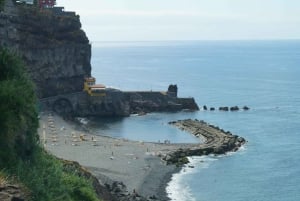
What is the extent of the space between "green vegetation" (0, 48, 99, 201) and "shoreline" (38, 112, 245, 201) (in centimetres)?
3182

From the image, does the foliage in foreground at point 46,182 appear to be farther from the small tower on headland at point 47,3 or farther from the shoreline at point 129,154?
the small tower on headland at point 47,3

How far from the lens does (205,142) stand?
9362 cm

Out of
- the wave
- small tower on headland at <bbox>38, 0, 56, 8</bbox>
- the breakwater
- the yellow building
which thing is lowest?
the wave

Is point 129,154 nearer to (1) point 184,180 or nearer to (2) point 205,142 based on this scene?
(1) point 184,180

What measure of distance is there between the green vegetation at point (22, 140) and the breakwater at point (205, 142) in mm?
54391

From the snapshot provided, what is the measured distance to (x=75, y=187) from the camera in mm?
27016

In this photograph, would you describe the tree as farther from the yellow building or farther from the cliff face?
the yellow building

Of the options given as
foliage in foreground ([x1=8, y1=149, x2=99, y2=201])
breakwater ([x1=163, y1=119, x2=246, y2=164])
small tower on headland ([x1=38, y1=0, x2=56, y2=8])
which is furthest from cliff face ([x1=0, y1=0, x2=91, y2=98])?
foliage in foreground ([x1=8, y1=149, x2=99, y2=201])

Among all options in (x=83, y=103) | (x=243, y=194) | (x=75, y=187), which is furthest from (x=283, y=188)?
(x=83, y=103)

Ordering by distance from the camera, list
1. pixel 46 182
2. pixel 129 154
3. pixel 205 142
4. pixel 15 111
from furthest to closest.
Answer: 1. pixel 205 142
2. pixel 129 154
3. pixel 46 182
4. pixel 15 111

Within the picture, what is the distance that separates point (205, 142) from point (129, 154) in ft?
55.6

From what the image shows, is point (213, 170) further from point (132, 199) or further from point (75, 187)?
point (75, 187)

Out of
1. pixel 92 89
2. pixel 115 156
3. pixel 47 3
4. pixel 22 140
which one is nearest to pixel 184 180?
pixel 115 156

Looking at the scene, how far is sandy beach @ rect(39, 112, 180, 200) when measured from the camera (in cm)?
6662
